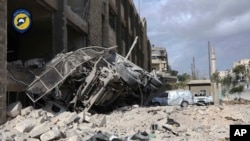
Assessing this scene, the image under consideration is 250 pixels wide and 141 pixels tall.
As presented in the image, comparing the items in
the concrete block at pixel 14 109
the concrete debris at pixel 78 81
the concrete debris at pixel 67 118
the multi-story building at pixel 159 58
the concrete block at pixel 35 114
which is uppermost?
the multi-story building at pixel 159 58

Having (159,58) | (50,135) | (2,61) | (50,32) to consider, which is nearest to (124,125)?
(50,135)

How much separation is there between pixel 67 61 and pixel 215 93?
17752mm

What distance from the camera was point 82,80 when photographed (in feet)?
52.0

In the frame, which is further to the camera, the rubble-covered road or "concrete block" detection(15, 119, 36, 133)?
"concrete block" detection(15, 119, 36, 133)

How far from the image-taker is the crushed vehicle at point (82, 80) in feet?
49.1

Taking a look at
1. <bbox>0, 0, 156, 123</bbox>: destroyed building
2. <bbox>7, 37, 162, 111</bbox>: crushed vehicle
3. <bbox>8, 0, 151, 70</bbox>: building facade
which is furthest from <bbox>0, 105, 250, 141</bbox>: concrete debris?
<bbox>8, 0, 151, 70</bbox>: building facade

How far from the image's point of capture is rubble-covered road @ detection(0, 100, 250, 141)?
1085 centimetres

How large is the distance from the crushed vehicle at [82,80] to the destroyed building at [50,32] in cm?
74

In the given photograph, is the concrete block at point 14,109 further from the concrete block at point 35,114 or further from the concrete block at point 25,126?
the concrete block at point 25,126

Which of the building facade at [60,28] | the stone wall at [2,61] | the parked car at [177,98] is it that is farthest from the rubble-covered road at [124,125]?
the parked car at [177,98]

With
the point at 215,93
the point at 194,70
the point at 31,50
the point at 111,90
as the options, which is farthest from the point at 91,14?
the point at 194,70

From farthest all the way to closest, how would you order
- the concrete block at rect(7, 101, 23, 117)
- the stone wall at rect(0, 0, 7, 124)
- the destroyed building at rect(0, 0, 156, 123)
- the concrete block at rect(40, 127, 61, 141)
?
1. the destroyed building at rect(0, 0, 156, 123)
2. the concrete block at rect(7, 101, 23, 117)
3. the stone wall at rect(0, 0, 7, 124)
4. the concrete block at rect(40, 127, 61, 141)

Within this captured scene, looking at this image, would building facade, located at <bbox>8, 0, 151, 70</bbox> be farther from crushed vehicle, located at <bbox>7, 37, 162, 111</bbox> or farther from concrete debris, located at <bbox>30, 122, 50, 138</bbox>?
concrete debris, located at <bbox>30, 122, 50, 138</bbox>

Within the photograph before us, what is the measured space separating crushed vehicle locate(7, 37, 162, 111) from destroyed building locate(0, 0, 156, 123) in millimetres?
744
